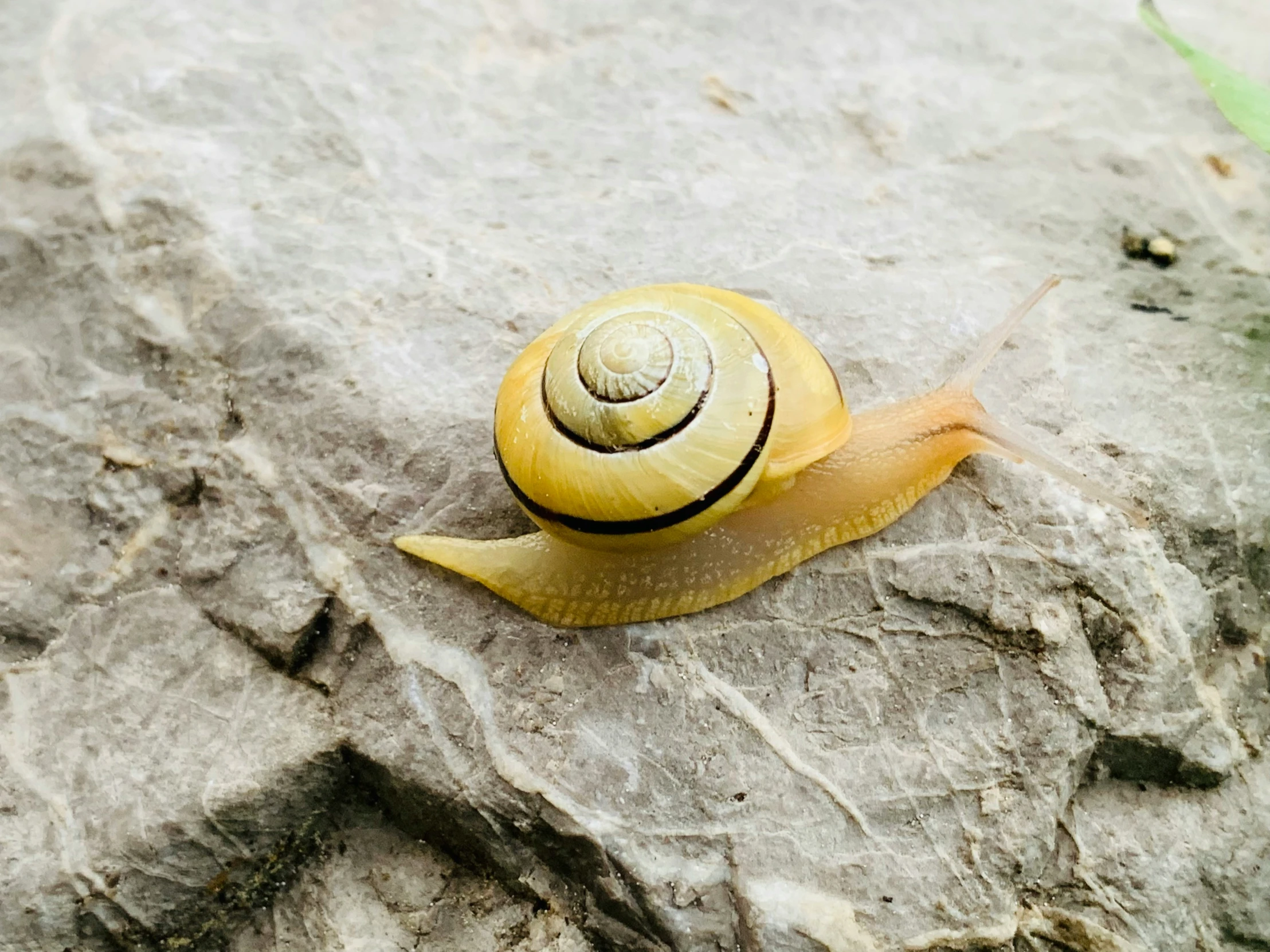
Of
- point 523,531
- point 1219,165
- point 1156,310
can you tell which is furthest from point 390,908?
point 1219,165

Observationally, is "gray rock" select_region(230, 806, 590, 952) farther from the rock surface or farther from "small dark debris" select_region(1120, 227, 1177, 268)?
"small dark debris" select_region(1120, 227, 1177, 268)

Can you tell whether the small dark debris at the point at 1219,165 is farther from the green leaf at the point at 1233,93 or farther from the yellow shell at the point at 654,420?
the yellow shell at the point at 654,420

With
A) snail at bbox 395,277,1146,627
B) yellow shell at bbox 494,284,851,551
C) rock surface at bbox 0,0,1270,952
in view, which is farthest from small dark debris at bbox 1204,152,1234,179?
yellow shell at bbox 494,284,851,551

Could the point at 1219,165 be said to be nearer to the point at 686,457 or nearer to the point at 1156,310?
the point at 1156,310

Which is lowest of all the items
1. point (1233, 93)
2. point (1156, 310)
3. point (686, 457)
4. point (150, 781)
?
point (150, 781)

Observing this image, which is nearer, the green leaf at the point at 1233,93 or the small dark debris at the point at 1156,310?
the green leaf at the point at 1233,93

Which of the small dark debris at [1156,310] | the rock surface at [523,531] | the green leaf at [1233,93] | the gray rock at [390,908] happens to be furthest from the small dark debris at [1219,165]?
the gray rock at [390,908]

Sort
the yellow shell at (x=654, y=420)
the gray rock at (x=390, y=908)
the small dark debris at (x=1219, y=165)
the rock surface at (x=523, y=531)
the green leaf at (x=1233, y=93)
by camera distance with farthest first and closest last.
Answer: the small dark debris at (x=1219, y=165)
the green leaf at (x=1233, y=93)
the gray rock at (x=390, y=908)
the rock surface at (x=523, y=531)
the yellow shell at (x=654, y=420)
